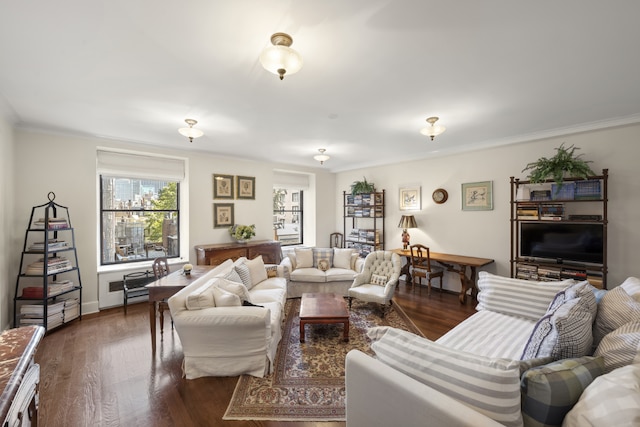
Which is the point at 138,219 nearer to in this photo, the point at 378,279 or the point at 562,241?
the point at 378,279

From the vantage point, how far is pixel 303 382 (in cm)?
226

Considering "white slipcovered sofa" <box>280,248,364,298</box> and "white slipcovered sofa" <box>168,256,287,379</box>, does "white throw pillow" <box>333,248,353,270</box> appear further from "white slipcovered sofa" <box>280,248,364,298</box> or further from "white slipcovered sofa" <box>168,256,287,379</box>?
"white slipcovered sofa" <box>168,256,287,379</box>

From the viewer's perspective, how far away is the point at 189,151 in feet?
15.5

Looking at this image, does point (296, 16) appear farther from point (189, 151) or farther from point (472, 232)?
point (472, 232)

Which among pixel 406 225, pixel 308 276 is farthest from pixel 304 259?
pixel 406 225

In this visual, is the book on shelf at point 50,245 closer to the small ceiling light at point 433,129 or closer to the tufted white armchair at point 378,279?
the tufted white armchair at point 378,279

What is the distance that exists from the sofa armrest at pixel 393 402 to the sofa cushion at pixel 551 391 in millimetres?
248

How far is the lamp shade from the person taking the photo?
5181 mm

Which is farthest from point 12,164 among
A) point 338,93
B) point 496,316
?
point 496,316

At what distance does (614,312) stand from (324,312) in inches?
90.4

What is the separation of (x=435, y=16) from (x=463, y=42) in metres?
0.37

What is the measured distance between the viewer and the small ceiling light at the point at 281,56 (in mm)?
1679

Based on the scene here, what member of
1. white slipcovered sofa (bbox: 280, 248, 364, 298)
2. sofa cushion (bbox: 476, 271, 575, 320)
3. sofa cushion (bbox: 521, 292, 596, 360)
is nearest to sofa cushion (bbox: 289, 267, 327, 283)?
white slipcovered sofa (bbox: 280, 248, 364, 298)

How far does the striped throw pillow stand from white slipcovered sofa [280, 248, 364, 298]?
118 inches
